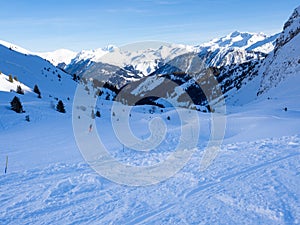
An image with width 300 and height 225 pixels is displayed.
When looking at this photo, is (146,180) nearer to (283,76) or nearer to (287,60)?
(283,76)

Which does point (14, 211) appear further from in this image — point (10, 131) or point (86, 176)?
point (10, 131)

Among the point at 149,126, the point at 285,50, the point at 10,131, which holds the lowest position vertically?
the point at 149,126

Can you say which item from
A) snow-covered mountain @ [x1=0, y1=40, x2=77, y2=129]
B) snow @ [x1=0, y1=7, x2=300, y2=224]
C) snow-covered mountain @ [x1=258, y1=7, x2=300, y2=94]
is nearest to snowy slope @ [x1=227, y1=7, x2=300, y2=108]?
snow-covered mountain @ [x1=258, y1=7, x2=300, y2=94]

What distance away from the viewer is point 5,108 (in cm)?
2023

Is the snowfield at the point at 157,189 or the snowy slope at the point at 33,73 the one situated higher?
the snowy slope at the point at 33,73

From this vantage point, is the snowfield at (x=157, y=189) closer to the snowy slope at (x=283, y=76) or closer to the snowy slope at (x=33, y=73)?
the snowy slope at (x=33, y=73)

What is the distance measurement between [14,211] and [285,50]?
224 feet

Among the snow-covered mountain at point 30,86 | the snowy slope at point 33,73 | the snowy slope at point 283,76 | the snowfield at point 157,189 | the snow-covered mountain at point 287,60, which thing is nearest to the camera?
the snowfield at point 157,189

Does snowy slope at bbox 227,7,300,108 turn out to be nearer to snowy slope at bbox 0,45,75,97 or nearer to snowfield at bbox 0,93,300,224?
snowfield at bbox 0,93,300,224

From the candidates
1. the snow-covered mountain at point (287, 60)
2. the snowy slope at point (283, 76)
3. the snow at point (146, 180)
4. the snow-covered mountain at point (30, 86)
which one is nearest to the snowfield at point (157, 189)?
the snow at point (146, 180)

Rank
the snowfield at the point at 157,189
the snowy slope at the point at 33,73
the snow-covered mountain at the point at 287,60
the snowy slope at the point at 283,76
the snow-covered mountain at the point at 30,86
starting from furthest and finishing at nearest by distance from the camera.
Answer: the snow-covered mountain at the point at 287,60
the snowy slope at the point at 283,76
the snowy slope at the point at 33,73
the snow-covered mountain at the point at 30,86
the snowfield at the point at 157,189

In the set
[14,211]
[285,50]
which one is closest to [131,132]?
[14,211]

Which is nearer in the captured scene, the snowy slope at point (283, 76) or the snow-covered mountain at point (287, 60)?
the snowy slope at point (283, 76)

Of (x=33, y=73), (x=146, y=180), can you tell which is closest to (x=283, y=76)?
(x=33, y=73)
